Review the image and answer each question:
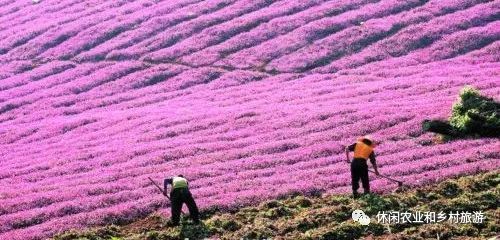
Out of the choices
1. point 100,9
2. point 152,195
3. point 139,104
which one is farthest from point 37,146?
point 100,9

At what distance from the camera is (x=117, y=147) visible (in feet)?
98.7

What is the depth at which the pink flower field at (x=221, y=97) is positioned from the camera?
23.6 meters

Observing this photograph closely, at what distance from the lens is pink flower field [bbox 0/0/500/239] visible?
2364cm

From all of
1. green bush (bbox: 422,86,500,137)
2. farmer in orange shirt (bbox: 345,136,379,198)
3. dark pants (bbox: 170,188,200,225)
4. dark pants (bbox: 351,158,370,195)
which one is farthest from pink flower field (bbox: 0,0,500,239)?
dark pants (bbox: 170,188,200,225)

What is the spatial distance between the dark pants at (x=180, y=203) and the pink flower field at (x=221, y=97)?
172 centimetres

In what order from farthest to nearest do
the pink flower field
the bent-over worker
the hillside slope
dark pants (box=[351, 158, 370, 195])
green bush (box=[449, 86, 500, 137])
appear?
green bush (box=[449, 86, 500, 137]), the pink flower field, dark pants (box=[351, 158, 370, 195]), the bent-over worker, the hillside slope

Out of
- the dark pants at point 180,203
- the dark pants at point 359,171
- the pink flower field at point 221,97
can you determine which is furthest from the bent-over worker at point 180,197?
the dark pants at point 359,171

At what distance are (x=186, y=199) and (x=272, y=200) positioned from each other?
10.0ft

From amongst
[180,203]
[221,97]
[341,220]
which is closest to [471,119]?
[341,220]

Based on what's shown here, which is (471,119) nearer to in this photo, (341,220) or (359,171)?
(359,171)

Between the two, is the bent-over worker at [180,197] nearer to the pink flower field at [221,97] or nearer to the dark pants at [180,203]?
the dark pants at [180,203]

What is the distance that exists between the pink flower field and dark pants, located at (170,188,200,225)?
172 cm

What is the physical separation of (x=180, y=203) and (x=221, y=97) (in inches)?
708

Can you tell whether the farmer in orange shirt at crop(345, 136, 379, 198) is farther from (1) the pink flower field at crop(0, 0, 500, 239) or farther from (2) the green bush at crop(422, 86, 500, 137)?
(2) the green bush at crop(422, 86, 500, 137)
